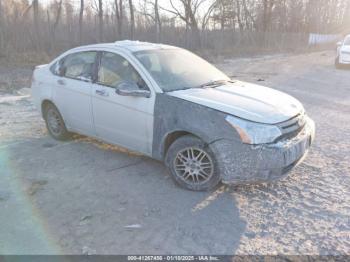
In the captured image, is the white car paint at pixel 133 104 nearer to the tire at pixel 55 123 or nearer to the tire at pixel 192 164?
the tire at pixel 55 123

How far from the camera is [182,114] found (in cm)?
384

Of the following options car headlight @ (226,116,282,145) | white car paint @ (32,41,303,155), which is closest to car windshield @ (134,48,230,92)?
white car paint @ (32,41,303,155)

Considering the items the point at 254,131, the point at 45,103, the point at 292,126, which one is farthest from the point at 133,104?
the point at 45,103

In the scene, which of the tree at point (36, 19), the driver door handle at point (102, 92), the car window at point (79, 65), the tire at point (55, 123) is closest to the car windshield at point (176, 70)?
the driver door handle at point (102, 92)

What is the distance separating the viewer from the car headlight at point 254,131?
137 inches

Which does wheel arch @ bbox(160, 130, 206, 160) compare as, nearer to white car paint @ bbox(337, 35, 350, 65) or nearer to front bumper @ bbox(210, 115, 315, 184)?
front bumper @ bbox(210, 115, 315, 184)

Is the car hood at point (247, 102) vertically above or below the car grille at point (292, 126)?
above

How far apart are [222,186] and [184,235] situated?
1.08 m

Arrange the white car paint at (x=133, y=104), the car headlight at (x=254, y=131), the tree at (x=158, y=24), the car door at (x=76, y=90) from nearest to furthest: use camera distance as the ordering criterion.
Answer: the car headlight at (x=254, y=131) → the white car paint at (x=133, y=104) → the car door at (x=76, y=90) → the tree at (x=158, y=24)

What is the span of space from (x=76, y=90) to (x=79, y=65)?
0.41 m

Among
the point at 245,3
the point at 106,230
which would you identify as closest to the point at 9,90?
the point at 106,230

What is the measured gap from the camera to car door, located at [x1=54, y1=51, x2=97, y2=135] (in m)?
4.88

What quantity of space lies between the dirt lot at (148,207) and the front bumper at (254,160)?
333 millimetres

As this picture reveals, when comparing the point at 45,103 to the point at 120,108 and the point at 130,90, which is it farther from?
the point at 130,90
